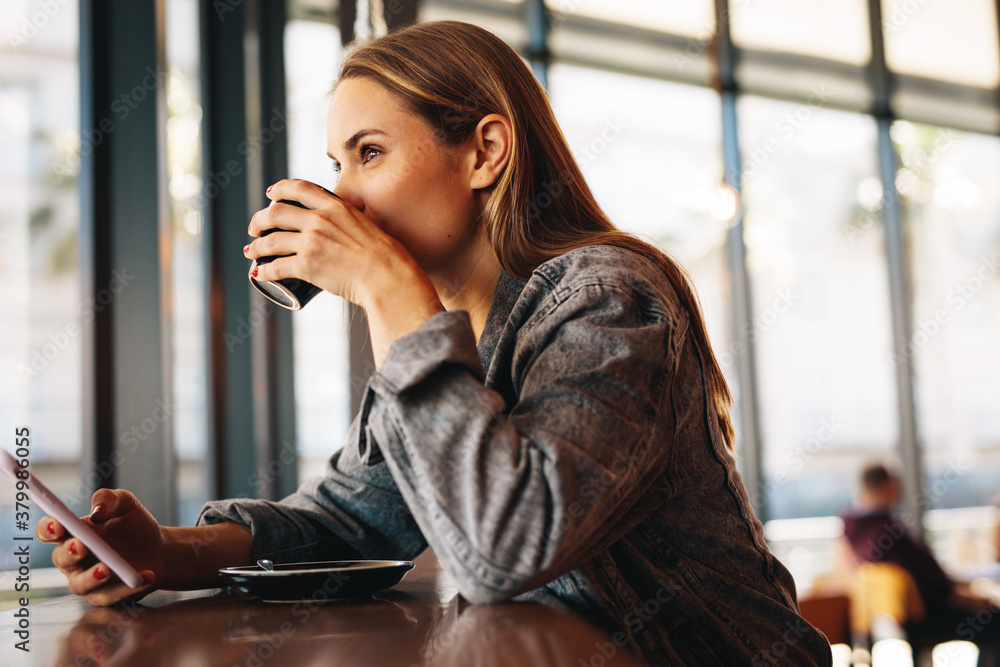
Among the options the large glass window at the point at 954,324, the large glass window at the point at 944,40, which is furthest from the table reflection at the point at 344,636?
the large glass window at the point at 944,40

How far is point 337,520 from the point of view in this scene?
123 centimetres

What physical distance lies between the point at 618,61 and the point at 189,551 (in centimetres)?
378

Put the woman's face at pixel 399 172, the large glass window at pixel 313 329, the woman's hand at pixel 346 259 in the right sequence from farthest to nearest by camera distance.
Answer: the large glass window at pixel 313 329 < the woman's face at pixel 399 172 < the woman's hand at pixel 346 259

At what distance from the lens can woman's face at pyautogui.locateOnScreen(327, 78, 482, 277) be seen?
1.12 m

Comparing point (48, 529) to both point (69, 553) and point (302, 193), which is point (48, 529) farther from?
point (302, 193)

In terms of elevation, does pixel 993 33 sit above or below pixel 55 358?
above

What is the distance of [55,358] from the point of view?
204 cm

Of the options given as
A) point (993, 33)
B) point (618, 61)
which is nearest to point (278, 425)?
point (618, 61)

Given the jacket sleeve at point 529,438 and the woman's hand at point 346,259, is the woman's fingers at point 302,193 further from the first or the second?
the jacket sleeve at point 529,438

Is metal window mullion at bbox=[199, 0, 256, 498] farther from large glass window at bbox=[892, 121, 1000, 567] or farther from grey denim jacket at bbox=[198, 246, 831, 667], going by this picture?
large glass window at bbox=[892, 121, 1000, 567]

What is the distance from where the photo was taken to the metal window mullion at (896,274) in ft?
16.1

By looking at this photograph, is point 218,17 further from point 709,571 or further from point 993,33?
point 993,33

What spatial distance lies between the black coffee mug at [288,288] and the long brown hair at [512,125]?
280 millimetres

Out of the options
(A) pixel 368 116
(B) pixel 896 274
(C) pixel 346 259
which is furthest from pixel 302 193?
(B) pixel 896 274
